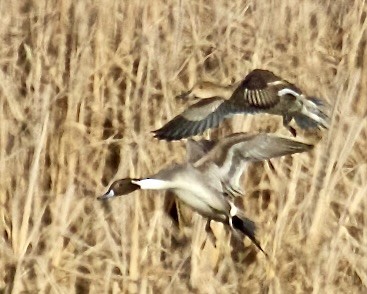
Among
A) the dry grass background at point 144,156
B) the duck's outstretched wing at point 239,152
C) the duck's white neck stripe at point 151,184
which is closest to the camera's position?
the duck's white neck stripe at point 151,184

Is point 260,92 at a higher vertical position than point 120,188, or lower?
higher

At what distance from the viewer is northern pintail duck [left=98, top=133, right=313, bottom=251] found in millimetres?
1943

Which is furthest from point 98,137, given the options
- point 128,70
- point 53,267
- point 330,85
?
point 330,85

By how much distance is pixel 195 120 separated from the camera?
2064 mm

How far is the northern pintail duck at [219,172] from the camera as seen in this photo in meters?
1.94

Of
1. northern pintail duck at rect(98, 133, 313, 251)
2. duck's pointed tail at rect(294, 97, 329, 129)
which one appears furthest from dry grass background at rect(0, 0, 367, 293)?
northern pintail duck at rect(98, 133, 313, 251)

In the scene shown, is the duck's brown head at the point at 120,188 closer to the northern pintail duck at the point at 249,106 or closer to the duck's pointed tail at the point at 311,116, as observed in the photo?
the northern pintail duck at the point at 249,106

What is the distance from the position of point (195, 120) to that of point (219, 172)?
11cm

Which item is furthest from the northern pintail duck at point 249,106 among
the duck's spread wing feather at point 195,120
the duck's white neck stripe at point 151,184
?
the duck's white neck stripe at point 151,184

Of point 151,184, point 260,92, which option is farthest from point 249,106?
point 151,184

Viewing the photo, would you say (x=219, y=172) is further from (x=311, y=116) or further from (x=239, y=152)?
(x=311, y=116)

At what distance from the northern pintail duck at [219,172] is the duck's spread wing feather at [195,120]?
2 cm

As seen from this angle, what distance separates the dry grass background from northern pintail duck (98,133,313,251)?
0.18 meters

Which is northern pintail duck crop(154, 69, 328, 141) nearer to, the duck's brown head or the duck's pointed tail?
the duck's pointed tail
